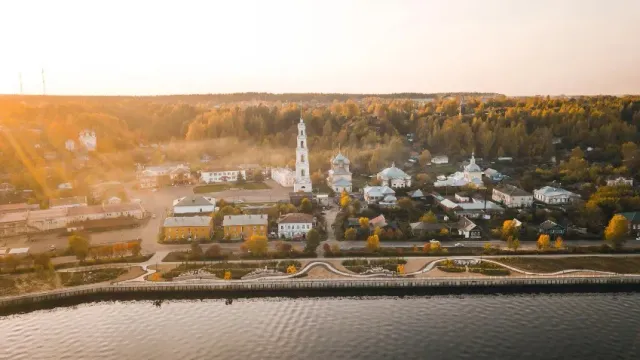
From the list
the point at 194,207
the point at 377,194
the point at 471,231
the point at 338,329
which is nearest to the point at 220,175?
the point at 194,207

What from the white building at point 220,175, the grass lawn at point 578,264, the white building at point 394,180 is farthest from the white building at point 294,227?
the white building at point 220,175

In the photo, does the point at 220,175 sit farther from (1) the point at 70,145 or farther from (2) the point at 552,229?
(2) the point at 552,229

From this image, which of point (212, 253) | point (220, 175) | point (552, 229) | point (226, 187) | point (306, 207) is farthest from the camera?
point (220, 175)

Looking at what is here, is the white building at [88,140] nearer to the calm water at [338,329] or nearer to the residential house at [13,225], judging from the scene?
the residential house at [13,225]

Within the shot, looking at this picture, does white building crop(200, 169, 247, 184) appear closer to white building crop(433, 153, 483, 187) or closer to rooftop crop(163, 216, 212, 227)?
white building crop(433, 153, 483, 187)

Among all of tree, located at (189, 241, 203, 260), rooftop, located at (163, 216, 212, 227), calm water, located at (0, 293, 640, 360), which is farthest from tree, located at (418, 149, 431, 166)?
tree, located at (189, 241, 203, 260)
